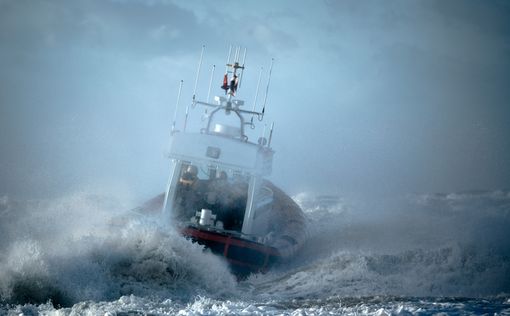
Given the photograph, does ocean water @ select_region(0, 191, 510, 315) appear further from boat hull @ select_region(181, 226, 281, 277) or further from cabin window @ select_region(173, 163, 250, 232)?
cabin window @ select_region(173, 163, 250, 232)

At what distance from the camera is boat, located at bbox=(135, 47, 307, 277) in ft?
34.1

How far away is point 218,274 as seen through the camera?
9000 mm

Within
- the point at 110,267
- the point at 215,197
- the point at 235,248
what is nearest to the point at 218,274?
the point at 235,248

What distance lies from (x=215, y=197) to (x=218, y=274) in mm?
3470

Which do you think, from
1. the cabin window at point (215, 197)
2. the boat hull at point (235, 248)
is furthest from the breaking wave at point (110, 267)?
the cabin window at point (215, 197)

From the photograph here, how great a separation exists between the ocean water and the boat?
0.51m

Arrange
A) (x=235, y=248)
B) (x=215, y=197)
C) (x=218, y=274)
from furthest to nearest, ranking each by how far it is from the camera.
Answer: (x=215, y=197)
(x=235, y=248)
(x=218, y=274)

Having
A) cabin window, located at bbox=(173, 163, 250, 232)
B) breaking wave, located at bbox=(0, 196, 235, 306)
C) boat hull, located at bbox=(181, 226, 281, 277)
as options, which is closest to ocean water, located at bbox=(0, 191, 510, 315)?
breaking wave, located at bbox=(0, 196, 235, 306)

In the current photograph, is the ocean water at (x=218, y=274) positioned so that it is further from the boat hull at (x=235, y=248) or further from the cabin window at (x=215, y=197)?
the cabin window at (x=215, y=197)

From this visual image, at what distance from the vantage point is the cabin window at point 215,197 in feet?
39.3

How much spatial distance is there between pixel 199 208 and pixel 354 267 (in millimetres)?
4201

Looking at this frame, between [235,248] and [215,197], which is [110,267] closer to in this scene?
[235,248]

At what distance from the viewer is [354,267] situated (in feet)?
32.4

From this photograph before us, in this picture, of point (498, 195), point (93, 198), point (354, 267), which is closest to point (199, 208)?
point (354, 267)
